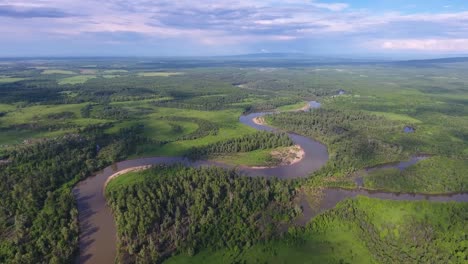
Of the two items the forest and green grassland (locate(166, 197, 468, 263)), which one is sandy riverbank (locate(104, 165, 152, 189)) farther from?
green grassland (locate(166, 197, 468, 263))

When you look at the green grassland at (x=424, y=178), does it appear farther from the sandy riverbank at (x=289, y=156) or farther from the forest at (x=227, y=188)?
the sandy riverbank at (x=289, y=156)

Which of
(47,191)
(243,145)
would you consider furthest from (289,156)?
(47,191)

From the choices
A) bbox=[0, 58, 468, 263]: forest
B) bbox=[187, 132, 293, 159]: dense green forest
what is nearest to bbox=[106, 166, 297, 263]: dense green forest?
bbox=[0, 58, 468, 263]: forest

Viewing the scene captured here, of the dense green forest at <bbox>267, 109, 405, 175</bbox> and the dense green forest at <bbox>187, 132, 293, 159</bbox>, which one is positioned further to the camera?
the dense green forest at <bbox>187, 132, 293, 159</bbox>

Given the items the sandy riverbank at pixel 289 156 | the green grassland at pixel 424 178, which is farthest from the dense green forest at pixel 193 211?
the green grassland at pixel 424 178

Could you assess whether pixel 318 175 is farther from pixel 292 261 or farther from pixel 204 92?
pixel 204 92
